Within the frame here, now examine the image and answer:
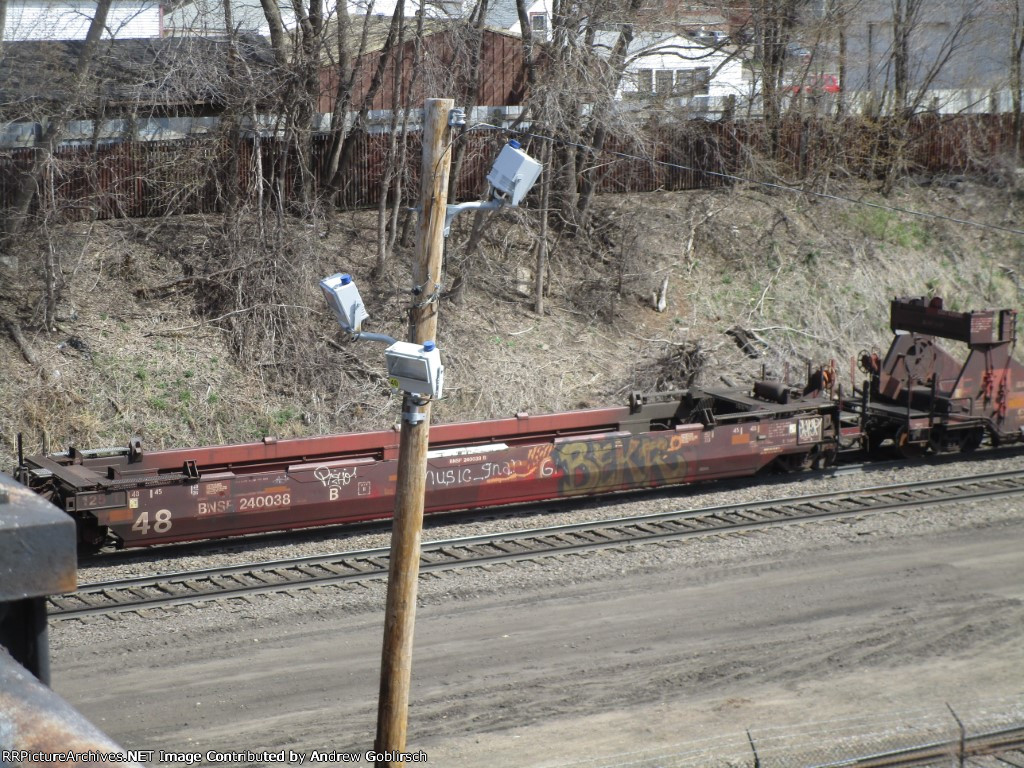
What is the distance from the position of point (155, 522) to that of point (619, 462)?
658 centimetres

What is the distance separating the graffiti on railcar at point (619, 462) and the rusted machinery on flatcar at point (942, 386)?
4.03m

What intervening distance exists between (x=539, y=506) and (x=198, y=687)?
699 cm

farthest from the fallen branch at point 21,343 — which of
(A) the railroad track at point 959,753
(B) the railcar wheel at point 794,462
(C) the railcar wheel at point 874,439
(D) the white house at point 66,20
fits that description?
(A) the railroad track at point 959,753

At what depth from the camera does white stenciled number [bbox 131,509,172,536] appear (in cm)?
1306

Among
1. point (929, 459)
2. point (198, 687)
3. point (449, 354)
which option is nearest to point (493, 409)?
point (449, 354)

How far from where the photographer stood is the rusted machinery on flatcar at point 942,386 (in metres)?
17.9

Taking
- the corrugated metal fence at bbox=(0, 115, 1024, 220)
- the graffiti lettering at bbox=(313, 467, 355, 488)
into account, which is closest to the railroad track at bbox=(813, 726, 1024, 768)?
the graffiti lettering at bbox=(313, 467, 355, 488)

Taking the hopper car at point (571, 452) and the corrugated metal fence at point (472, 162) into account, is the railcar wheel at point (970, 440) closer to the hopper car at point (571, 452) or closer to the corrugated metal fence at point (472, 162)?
the hopper car at point (571, 452)

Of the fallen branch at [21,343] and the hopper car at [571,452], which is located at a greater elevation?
the fallen branch at [21,343]

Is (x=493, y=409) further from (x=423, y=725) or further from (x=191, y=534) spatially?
(x=423, y=725)

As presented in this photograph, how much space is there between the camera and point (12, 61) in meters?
20.6

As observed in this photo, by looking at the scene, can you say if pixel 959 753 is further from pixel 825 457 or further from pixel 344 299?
pixel 825 457

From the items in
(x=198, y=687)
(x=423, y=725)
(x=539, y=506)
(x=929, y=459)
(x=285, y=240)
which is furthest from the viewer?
(x=285, y=240)

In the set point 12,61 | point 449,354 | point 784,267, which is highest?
point 12,61
